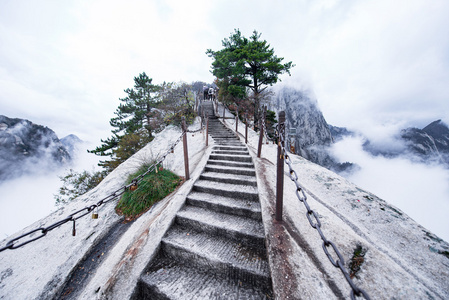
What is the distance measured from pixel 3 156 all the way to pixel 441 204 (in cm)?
19228

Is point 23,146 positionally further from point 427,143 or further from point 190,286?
point 427,143

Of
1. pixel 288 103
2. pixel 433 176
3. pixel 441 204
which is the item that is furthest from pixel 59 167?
pixel 433 176

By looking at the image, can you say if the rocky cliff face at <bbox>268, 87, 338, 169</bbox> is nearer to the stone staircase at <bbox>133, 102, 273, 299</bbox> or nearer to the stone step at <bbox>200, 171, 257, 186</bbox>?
the stone step at <bbox>200, 171, 257, 186</bbox>

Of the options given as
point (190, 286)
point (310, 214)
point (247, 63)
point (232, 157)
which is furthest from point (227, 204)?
point (247, 63)

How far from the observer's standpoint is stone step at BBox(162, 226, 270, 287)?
1788mm

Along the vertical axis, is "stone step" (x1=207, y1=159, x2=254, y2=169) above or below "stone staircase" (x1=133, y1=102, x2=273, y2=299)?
above

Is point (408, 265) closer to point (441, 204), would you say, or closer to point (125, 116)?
point (125, 116)

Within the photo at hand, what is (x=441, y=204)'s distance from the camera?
7456 cm

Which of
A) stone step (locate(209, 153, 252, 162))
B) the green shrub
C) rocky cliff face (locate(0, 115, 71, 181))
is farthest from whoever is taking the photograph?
rocky cliff face (locate(0, 115, 71, 181))

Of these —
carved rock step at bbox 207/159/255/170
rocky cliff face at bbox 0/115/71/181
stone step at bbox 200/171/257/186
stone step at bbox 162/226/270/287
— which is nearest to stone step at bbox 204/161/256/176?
stone step at bbox 200/171/257/186

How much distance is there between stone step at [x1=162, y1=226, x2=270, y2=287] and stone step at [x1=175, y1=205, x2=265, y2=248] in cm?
7

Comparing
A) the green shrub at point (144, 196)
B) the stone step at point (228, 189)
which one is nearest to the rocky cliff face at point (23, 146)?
the green shrub at point (144, 196)

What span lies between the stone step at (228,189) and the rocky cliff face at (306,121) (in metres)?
35.0

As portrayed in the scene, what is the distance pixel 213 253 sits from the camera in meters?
2.03
